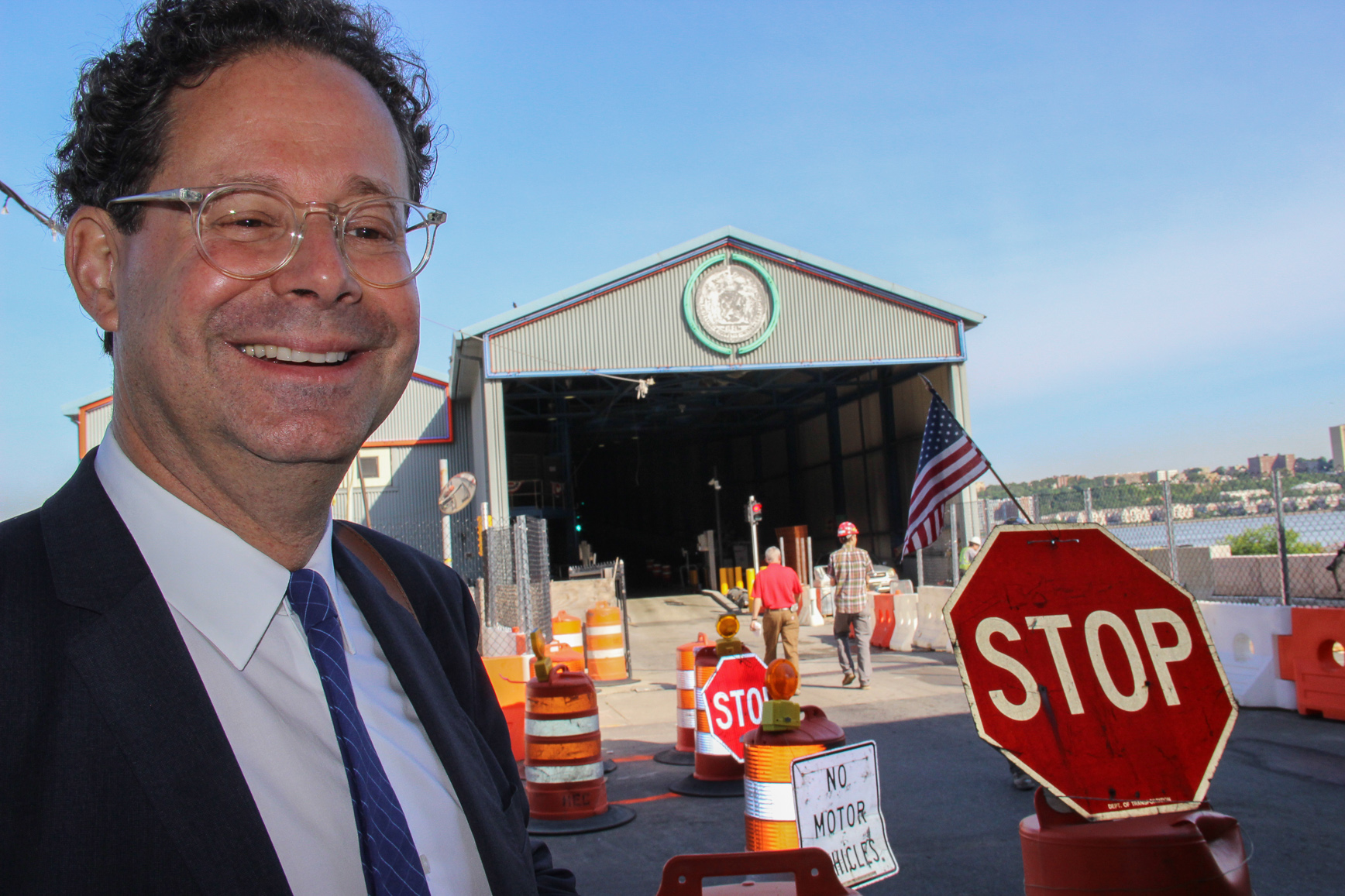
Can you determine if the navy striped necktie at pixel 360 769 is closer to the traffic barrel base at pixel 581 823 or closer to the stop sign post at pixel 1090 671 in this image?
the stop sign post at pixel 1090 671

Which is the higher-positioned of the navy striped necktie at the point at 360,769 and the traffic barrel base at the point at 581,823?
the navy striped necktie at the point at 360,769

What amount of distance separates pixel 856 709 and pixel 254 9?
393 inches

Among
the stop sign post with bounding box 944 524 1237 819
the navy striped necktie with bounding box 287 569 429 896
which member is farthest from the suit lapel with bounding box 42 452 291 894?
the stop sign post with bounding box 944 524 1237 819

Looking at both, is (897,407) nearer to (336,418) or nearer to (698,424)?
(698,424)

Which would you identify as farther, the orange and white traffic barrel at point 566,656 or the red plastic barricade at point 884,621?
the red plastic barricade at point 884,621

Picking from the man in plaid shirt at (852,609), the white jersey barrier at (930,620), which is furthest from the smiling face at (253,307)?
the white jersey barrier at (930,620)

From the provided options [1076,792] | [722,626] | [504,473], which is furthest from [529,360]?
[1076,792]

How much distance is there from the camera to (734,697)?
273 inches

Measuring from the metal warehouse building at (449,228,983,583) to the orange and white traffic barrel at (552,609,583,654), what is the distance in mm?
8715

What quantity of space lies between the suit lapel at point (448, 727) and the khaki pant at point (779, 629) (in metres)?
10.5

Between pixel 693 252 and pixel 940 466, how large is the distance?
16.5 m

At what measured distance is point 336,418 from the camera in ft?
4.25

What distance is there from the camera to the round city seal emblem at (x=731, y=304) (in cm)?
2297

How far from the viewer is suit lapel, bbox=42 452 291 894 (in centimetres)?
105
